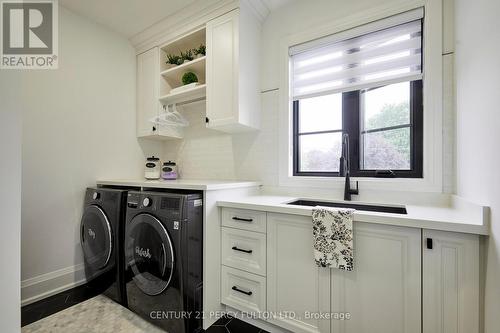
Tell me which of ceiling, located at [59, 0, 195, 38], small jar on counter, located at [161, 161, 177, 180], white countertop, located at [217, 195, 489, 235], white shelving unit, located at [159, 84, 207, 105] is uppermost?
ceiling, located at [59, 0, 195, 38]

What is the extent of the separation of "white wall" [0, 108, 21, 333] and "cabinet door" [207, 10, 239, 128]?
132 cm

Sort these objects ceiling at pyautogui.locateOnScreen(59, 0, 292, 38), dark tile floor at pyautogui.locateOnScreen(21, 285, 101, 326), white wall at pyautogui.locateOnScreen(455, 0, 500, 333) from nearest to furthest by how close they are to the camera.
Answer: white wall at pyautogui.locateOnScreen(455, 0, 500, 333) → dark tile floor at pyautogui.locateOnScreen(21, 285, 101, 326) → ceiling at pyautogui.locateOnScreen(59, 0, 292, 38)

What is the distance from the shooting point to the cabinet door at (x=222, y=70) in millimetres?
1925

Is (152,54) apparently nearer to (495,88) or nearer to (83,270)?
(83,270)

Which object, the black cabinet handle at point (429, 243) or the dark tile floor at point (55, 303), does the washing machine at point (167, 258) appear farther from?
the black cabinet handle at point (429, 243)

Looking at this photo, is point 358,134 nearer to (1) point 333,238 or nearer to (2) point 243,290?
(1) point 333,238

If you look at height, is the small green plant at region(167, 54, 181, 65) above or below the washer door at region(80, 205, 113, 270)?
above

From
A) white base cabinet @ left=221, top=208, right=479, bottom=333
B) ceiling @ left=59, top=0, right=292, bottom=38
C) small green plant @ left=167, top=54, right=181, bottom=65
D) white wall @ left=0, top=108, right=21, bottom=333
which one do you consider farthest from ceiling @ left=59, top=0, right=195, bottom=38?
white base cabinet @ left=221, top=208, right=479, bottom=333

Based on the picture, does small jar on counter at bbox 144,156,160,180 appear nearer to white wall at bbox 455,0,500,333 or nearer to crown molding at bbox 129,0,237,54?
crown molding at bbox 129,0,237,54

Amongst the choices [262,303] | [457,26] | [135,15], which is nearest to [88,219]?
[262,303]

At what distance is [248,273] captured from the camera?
154 cm

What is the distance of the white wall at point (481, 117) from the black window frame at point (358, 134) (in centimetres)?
24

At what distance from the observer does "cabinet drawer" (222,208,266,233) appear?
4.93ft

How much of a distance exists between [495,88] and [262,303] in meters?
1.66
